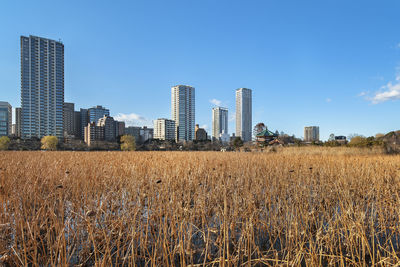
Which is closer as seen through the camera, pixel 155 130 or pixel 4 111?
pixel 4 111

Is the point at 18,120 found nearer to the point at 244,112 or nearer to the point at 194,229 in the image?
the point at 194,229

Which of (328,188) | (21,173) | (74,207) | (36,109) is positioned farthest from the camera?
(36,109)

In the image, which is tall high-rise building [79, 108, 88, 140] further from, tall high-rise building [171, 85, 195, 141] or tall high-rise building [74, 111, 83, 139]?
tall high-rise building [171, 85, 195, 141]

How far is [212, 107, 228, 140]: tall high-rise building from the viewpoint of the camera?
425 ft

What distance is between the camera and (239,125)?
106562 millimetres

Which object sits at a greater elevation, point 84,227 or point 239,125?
point 239,125

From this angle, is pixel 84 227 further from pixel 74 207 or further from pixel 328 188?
pixel 328 188

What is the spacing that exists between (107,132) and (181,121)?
1518 inches

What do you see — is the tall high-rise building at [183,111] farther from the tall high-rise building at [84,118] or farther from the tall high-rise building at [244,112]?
the tall high-rise building at [84,118]

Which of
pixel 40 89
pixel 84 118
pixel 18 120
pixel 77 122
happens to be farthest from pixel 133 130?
pixel 18 120

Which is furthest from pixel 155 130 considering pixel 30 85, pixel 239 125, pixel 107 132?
pixel 30 85

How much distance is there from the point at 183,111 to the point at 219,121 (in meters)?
32.8

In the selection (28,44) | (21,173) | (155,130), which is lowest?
(21,173)

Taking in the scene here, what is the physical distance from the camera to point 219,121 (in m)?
131
